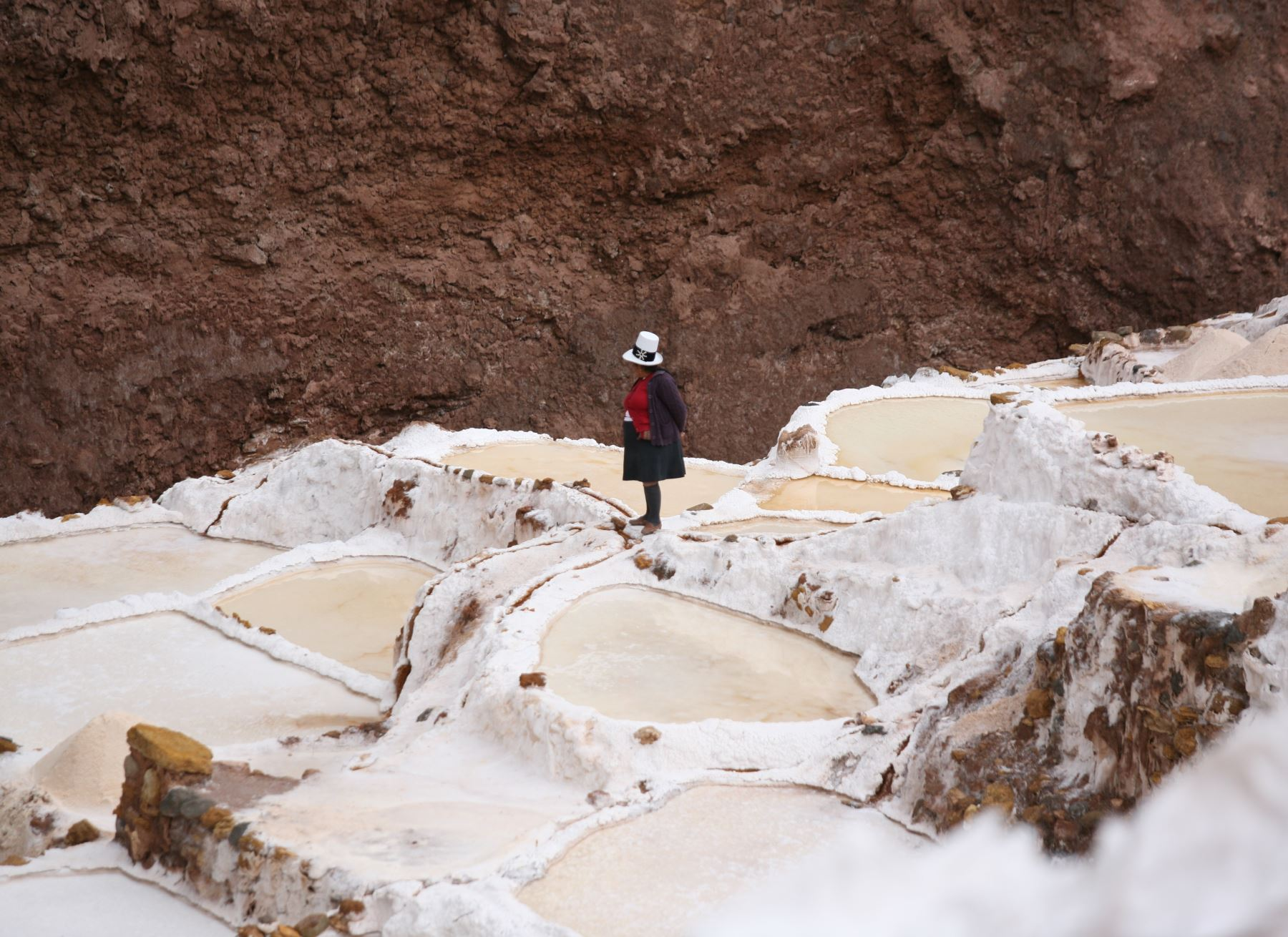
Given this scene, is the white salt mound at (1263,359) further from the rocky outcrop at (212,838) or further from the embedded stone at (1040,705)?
the rocky outcrop at (212,838)

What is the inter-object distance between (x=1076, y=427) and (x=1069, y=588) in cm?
119

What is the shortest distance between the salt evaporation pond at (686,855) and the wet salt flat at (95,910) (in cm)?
105

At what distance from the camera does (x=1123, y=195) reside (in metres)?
13.2

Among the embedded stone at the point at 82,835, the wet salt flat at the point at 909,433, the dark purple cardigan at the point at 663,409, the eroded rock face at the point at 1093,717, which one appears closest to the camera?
the eroded rock face at the point at 1093,717

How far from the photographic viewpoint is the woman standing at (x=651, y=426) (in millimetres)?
5508

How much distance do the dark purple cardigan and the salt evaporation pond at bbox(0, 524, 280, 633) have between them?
3116mm

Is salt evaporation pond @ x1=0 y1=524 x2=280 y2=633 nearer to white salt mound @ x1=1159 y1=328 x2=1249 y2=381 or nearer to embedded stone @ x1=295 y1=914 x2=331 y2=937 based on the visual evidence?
embedded stone @ x1=295 y1=914 x2=331 y2=937

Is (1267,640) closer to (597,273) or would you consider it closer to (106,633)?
(106,633)

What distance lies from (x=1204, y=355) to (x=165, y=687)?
24.2 feet

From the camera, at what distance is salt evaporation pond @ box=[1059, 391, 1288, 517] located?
15.9 feet

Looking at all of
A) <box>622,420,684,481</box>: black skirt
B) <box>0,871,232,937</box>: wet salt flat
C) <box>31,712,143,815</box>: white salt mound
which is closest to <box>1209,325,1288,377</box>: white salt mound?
<box>622,420,684,481</box>: black skirt

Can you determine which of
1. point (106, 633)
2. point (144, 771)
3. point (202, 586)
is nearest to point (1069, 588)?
point (144, 771)

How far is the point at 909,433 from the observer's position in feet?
25.5

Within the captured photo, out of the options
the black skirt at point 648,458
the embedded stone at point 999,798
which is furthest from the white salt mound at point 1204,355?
the embedded stone at point 999,798
